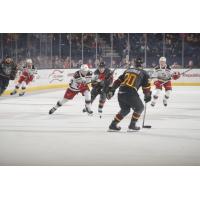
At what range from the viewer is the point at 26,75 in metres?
6.30

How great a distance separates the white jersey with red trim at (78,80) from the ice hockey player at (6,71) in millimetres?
682

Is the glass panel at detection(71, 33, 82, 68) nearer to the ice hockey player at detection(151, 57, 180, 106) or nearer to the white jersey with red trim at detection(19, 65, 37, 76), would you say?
the white jersey with red trim at detection(19, 65, 37, 76)

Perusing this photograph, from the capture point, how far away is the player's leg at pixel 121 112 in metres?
5.73

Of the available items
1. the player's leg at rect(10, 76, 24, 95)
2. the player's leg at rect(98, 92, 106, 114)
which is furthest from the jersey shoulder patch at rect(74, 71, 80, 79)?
the player's leg at rect(10, 76, 24, 95)

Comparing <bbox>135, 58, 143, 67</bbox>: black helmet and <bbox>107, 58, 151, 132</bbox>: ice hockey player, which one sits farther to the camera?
<bbox>135, 58, 143, 67</bbox>: black helmet

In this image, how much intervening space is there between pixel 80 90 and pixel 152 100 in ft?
2.67

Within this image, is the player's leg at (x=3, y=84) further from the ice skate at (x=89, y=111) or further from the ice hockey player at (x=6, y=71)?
the ice skate at (x=89, y=111)

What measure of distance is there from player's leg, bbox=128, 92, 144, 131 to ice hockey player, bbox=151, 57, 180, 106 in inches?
8.7

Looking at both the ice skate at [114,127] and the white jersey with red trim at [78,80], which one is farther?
the white jersey with red trim at [78,80]

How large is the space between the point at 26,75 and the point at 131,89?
132cm

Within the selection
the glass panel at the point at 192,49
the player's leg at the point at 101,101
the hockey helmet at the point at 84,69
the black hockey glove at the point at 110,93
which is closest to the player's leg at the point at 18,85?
the hockey helmet at the point at 84,69

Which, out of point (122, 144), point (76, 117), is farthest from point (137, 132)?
point (76, 117)

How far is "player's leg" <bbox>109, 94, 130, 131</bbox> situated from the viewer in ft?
18.8

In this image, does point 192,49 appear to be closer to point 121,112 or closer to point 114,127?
point 121,112
